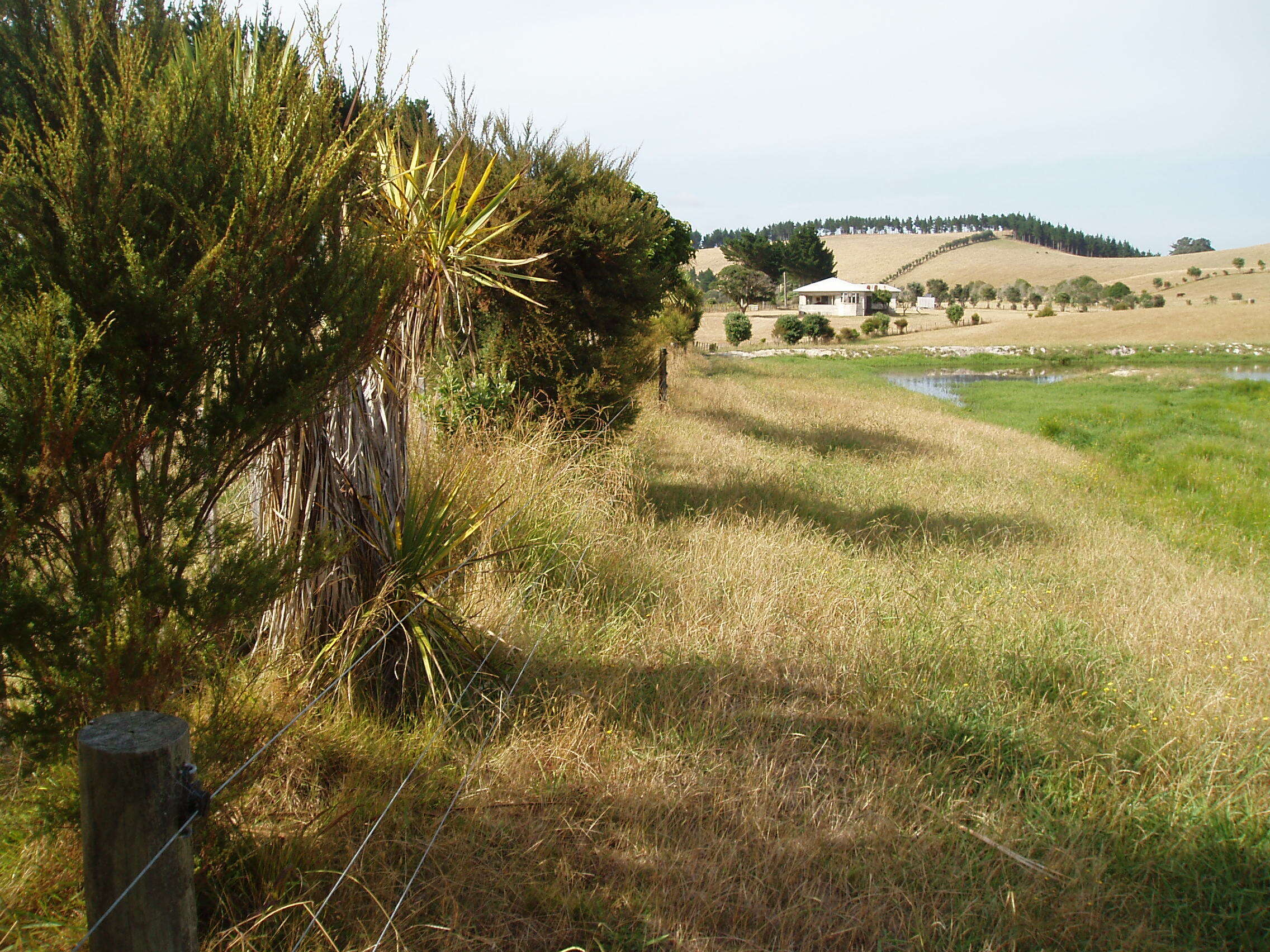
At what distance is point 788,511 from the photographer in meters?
8.31

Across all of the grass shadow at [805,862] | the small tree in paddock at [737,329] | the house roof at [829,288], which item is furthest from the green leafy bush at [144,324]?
the house roof at [829,288]

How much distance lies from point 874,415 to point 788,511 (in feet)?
36.5

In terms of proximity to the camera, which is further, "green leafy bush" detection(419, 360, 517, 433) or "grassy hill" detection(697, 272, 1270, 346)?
"grassy hill" detection(697, 272, 1270, 346)

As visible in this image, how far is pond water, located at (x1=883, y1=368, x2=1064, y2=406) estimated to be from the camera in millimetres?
34500

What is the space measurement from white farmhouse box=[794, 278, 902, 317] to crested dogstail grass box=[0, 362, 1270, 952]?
78.4m

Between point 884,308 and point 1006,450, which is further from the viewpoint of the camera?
point 884,308

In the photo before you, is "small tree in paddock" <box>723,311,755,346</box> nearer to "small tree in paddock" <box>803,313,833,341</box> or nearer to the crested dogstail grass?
"small tree in paddock" <box>803,313,833,341</box>

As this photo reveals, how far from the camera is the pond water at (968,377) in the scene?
113 feet

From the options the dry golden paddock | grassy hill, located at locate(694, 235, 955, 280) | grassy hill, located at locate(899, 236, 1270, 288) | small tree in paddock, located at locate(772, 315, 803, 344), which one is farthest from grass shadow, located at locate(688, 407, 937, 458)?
grassy hill, located at locate(694, 235, 955, 280)

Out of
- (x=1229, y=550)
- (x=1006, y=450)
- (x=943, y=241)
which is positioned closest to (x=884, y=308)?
(x=943, y=241)

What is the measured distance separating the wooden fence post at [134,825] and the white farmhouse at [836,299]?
82837 millimetres

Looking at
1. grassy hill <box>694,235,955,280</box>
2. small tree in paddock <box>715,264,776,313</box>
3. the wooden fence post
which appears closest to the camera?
the wooden fence post

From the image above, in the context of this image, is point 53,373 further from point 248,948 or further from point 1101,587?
point 1101,587

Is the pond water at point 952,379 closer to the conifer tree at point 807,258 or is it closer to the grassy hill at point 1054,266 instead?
the conifer tree at point 807,258
